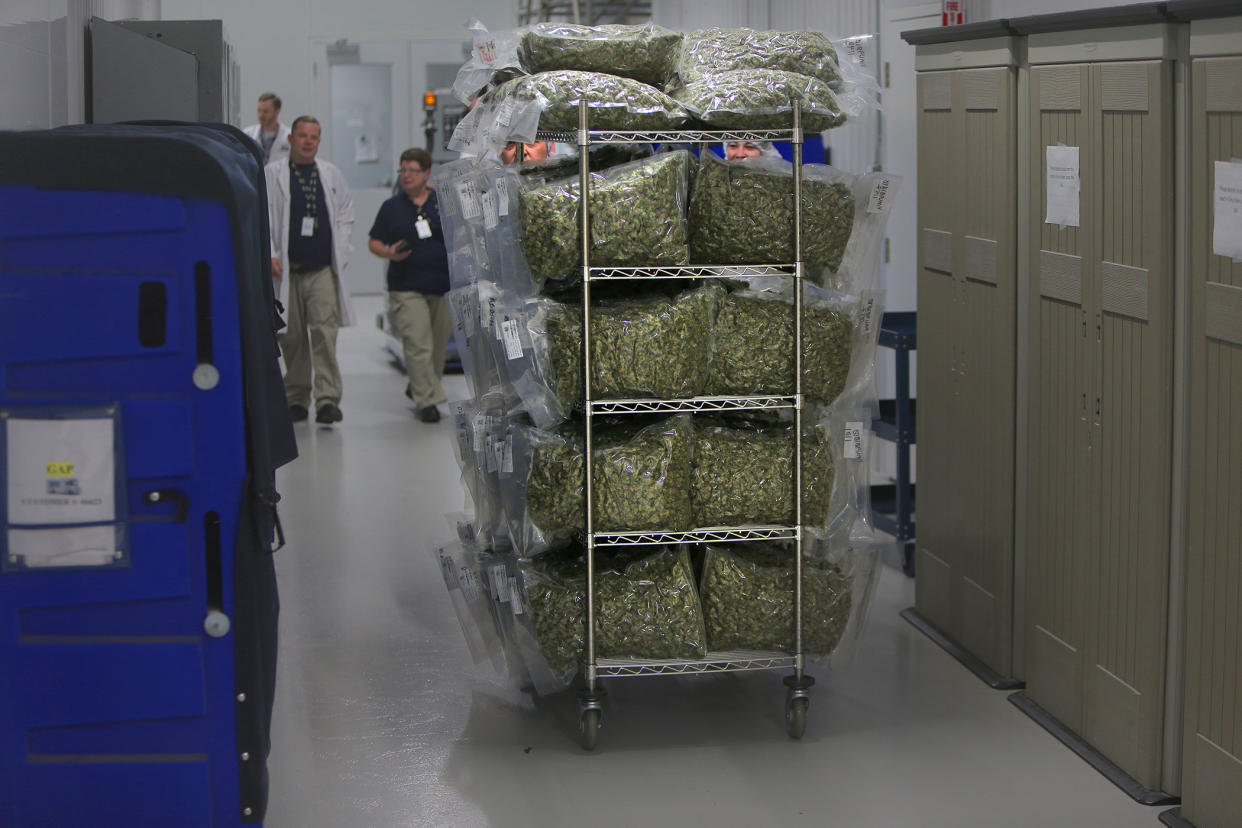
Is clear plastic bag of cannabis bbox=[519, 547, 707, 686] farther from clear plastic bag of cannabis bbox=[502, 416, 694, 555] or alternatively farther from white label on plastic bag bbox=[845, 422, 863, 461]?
white label on plastic bag bbox=[845, 422, 863, 461]

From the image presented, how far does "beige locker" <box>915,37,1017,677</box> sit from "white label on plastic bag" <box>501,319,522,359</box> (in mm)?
1482

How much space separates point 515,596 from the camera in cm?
395

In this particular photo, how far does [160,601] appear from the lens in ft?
9.13

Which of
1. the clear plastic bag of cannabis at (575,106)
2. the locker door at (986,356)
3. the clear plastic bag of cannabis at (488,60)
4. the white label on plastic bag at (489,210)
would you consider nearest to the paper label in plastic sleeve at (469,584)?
the white label on plastic bag at (489,210)

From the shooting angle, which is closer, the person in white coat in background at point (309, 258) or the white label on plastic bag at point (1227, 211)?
the white label on plastic bag at point (1227, 211)

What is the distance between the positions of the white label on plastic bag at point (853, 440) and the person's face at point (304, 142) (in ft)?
17.4

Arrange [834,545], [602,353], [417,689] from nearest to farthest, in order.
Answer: [602,353]
[834,545]
[417,689]

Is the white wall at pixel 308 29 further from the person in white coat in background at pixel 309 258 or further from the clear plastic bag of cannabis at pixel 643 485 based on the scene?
Result: the clear plastic bag of cannabis at pixel 643 485

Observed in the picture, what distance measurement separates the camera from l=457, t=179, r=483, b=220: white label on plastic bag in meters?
3.83

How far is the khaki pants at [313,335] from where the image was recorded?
28.3 ft

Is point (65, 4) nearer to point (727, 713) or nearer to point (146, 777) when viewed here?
point (146, 777)

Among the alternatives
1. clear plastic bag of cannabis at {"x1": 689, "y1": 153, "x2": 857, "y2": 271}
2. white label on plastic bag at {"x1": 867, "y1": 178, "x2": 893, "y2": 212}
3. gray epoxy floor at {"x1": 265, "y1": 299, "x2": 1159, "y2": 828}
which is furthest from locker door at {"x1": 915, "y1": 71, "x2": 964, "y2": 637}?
clear plastic bag of cannabis at {"x1": 689, "y1": 153, "x2": 857, "y2": 271}

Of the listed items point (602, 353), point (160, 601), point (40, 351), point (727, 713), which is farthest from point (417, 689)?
point (40, 351)

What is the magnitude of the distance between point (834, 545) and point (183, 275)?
209cm
